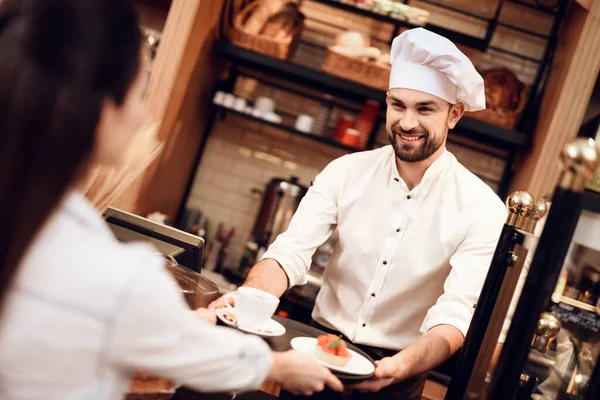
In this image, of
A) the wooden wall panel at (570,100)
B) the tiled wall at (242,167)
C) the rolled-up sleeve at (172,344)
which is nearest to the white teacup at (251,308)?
the rolled-up sleeve at (172,344)

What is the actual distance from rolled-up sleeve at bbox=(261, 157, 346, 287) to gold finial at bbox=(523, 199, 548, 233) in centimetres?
87

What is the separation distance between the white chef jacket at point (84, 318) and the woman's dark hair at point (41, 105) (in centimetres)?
3

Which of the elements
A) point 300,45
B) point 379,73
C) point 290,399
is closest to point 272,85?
point 300,45

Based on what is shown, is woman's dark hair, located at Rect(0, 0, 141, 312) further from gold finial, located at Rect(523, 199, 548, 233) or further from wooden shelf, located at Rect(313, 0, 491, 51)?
wooden shelf, located at Rect(313, 0, 491, 51)

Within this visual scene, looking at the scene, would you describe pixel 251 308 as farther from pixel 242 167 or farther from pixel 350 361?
pixel 242 167

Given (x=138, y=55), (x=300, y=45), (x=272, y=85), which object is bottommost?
(x=138, y=55)

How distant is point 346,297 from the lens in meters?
2.21

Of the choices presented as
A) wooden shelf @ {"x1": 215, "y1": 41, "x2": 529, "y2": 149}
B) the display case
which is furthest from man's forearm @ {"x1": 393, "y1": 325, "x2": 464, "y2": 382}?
wooden shelf @ {"x1": 215, "y1": 41, "x2": 529, "y2": 149}

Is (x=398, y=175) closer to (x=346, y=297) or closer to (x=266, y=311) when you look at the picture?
(x=346, y=297)

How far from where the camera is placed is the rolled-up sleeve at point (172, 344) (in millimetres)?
798

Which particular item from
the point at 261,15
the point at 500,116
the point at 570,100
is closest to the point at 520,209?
the point at 570,100

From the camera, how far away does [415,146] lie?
7.03 feet

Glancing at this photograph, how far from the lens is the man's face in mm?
2127

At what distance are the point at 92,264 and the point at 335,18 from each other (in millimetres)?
3283
